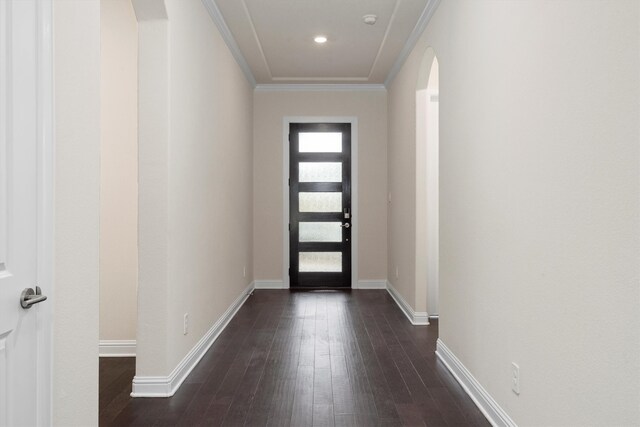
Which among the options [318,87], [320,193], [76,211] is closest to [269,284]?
[320,193]

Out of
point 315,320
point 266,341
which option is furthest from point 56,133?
point 315,320

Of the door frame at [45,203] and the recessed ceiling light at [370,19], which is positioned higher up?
the recessed ceiling light at [370,19]

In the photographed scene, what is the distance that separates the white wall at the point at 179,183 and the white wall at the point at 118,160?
0.50 meters

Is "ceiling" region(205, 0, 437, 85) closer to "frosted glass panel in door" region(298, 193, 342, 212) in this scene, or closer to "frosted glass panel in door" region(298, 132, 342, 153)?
"frosted glass panel in door" region(298, 132, 342, 153)

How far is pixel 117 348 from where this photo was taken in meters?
3.77

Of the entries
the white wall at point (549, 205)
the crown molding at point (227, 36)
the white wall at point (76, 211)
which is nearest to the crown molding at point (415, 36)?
the white wall at point (549, 205)

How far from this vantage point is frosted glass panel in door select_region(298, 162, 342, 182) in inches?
273

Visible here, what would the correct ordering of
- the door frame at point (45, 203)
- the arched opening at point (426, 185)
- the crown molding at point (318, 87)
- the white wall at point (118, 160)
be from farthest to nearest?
Answer: the crown molding at point (318, 87) < the arched opening at point (426, 185) < the white wall at point (118, 160) < the door frame at point (45, 203)

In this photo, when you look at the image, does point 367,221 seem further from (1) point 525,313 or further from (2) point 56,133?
(2) point 56,133

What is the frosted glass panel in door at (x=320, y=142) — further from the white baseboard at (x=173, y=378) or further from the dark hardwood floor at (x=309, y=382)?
the white baseboard at (x=173, y=378)

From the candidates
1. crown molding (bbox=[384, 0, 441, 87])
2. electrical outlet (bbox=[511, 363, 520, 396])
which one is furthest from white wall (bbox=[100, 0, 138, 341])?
electrical outlet (bbox=[511, 363, 520, 396])

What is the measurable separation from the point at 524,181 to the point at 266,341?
2.69 meters

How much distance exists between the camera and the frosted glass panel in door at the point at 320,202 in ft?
22.8

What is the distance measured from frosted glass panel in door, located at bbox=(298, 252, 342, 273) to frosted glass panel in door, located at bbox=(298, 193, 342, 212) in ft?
2.02
